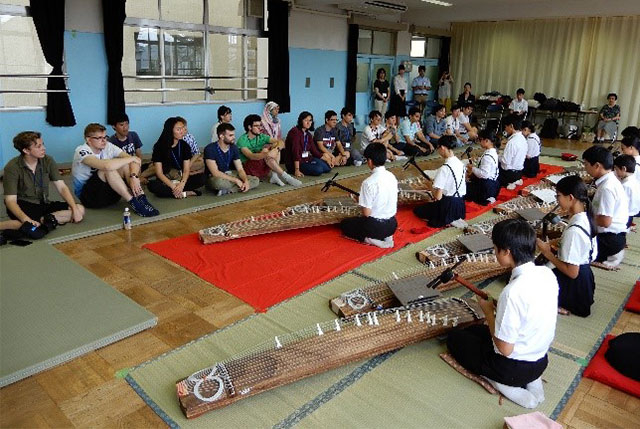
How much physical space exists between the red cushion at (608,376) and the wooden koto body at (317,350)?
0.61m

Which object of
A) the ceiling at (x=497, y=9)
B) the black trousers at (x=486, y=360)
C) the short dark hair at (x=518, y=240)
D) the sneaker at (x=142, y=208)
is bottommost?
the black trousers at (x=486, y=360)

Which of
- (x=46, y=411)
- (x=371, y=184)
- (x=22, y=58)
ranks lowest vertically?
(x=46, y=411)

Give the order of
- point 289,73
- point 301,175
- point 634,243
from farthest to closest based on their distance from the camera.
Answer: point 289,73
point 301,175
point 634,243

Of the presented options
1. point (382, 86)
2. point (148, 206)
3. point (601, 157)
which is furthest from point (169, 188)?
point (382, 86)

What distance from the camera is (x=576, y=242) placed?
9.78ft

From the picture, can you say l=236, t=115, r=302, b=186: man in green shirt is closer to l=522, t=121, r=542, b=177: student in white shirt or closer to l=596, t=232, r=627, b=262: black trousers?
l=522, t=121, r=542, b=177: student in white shirt

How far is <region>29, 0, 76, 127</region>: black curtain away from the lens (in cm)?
616

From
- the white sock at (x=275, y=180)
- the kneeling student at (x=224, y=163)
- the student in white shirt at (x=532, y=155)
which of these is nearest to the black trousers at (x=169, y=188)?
the kneeling student at (x=224, y=163)

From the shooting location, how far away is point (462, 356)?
8.50ft

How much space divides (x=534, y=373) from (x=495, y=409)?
255 millimetres

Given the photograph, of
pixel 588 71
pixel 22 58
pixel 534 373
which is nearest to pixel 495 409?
pixel 534 373

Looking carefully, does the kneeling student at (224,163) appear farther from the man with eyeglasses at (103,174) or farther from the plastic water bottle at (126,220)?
the plastic water bottle at (126,220)

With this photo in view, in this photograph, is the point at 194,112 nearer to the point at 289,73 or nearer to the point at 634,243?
the point at 289,73

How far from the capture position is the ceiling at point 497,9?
1039cm
